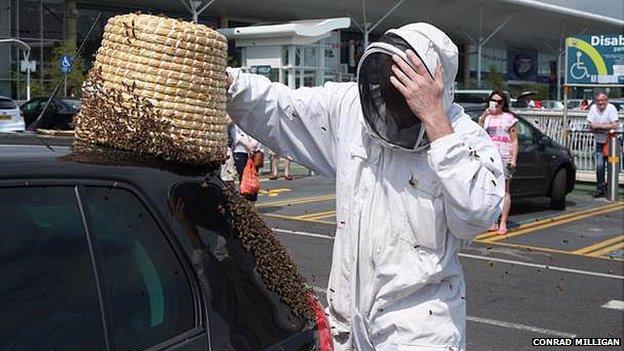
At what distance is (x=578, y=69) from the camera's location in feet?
54.2

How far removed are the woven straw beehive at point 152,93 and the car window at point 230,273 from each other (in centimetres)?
14

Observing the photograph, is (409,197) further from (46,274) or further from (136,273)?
(46,274)

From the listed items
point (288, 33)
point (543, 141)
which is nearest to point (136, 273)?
point (543, 141)

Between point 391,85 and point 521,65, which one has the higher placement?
point 521,65

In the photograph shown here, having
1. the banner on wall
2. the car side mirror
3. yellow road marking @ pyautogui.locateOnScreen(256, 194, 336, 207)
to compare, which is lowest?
yellow road marking @ pyautogui.locateOnScreen(256, 194, 336, 207)

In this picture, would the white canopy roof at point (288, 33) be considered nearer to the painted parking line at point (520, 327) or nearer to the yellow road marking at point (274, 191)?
the yellow road marking at point (274, 191)

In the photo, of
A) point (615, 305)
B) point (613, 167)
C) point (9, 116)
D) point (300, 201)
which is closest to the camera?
point (615, 305)

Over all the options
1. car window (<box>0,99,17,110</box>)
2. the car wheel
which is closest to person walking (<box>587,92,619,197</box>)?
the car wheel

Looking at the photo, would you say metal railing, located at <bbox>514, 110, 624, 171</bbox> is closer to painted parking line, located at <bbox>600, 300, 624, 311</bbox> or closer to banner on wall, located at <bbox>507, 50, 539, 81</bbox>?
painted parking line, located at <bbox>600, 300, 624, 311</bbox>

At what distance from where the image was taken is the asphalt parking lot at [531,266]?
19.6ft

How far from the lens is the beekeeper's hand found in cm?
→ 233

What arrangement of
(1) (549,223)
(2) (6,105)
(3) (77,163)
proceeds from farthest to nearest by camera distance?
(2) (6,105) < (1) (549,223) < (3) (77,163)

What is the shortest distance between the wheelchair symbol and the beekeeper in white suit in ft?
48.8

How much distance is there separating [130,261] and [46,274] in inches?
8.6
